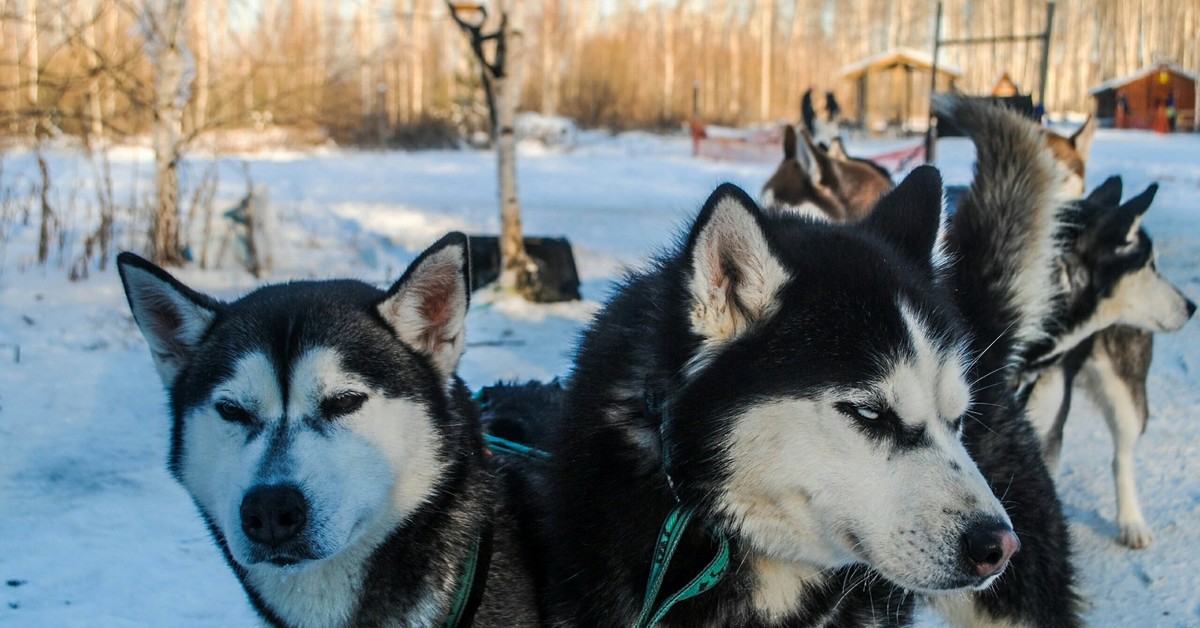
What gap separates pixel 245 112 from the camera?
27.9 ft

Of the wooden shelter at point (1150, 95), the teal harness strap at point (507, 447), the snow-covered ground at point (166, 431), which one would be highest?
the wooden shelter at point (1150, 95)

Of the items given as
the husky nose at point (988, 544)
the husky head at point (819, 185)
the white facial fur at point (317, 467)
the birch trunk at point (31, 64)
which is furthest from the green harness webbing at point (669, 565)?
the birch trunk at point (31, 64)

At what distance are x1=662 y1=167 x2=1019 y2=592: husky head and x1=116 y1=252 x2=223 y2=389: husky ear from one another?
1225 mm

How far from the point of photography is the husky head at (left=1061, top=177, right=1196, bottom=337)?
4.05 metres

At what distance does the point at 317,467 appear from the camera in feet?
6.40

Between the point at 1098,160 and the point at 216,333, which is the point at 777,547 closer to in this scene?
the point at 216,333

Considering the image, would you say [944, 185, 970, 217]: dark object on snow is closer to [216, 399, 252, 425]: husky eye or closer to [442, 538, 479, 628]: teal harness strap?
[442, 538, 479, 628]: teal harness strap

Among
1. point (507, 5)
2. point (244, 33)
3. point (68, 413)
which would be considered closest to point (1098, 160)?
point (507, 5)

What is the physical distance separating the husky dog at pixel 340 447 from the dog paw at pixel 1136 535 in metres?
2.91

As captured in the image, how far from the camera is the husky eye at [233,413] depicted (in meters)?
2.06

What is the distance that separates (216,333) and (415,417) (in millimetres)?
550

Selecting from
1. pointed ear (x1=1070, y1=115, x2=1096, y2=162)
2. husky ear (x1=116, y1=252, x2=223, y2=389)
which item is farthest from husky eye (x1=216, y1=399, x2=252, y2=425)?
pointed ear (x1=1070, y1=115, x2=1096, y2=162)

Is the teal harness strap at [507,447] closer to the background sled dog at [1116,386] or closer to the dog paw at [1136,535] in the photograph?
the background sled dog at [1116,386]

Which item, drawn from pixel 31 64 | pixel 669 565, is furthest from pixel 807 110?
pixel 669 565
